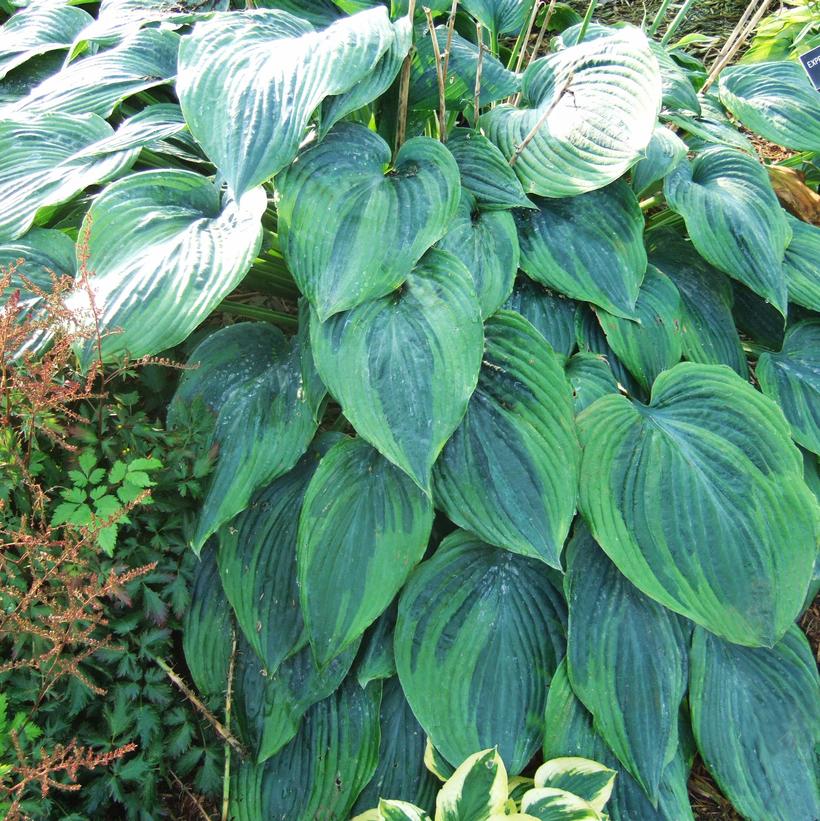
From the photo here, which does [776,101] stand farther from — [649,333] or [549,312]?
[549,312]

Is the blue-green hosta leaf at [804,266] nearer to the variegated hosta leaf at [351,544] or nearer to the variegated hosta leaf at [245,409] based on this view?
the variegated hosta leaf at [351,544]

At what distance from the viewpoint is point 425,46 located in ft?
6.53

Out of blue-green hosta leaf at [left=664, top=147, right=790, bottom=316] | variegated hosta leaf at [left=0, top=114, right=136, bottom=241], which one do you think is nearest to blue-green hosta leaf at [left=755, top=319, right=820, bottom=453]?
blue-green hosta leaf at [left=664, top=147, right=790, bottom=316]

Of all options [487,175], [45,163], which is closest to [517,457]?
[487,175]

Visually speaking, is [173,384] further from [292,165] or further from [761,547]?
[761,547]

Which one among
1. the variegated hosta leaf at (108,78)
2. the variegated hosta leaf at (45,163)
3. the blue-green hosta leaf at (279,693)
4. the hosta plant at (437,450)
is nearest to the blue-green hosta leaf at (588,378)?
the hosta plant at (437,450)

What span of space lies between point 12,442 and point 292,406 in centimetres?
54

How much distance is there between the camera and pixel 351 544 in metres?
1.53

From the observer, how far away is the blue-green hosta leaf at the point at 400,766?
5.31 feet

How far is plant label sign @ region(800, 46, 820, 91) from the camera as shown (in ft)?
7.95

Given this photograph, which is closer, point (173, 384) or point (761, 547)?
point (761, 547)

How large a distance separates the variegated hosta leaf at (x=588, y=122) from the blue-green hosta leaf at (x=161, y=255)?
0.66 meters

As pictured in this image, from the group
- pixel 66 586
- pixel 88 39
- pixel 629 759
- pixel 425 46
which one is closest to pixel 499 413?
pixel 629 759

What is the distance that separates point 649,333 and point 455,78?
0.85 metres
